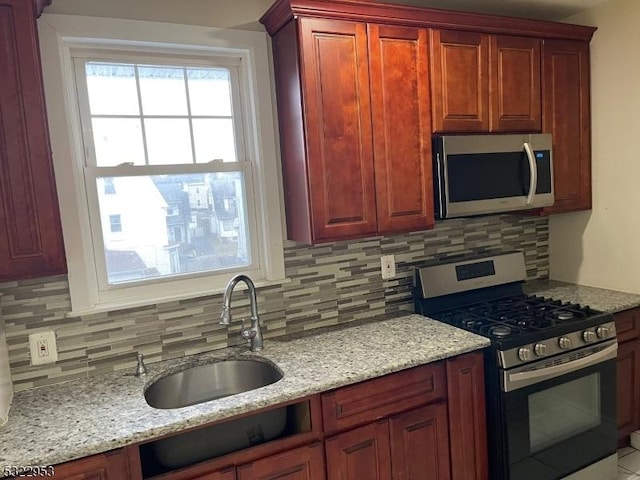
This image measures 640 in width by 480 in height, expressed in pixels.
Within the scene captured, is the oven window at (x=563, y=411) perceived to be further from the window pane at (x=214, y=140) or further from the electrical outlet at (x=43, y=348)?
the electrical outlet at (x=43, y=348)

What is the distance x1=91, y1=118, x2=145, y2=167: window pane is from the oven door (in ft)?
5.93

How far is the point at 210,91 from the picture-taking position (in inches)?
82.9

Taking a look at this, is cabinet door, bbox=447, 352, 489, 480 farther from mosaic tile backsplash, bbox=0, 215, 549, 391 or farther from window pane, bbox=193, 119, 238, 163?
window pane, bbox=193, 119, 238, 163

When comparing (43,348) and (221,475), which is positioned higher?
(43,348)

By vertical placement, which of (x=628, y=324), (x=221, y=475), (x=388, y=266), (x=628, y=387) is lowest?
(x=628, y=387)

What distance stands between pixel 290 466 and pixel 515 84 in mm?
2053

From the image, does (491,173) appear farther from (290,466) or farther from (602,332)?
(290,466)

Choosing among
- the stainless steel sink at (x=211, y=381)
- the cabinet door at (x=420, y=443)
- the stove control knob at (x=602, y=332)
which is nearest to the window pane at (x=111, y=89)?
the stainless steel sink at (x=211, y=381)

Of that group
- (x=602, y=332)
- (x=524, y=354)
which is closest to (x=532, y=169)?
(x=602, y=332)

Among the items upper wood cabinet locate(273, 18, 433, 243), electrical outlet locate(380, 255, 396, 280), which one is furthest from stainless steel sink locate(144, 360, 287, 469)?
electrical outlet locate(380, 255, 396, 280)

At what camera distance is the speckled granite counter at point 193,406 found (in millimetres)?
1364

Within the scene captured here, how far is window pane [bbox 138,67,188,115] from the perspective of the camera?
199 cm

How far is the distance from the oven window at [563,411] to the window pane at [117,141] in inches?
78.0

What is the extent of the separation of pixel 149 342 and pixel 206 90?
3.71 ft
